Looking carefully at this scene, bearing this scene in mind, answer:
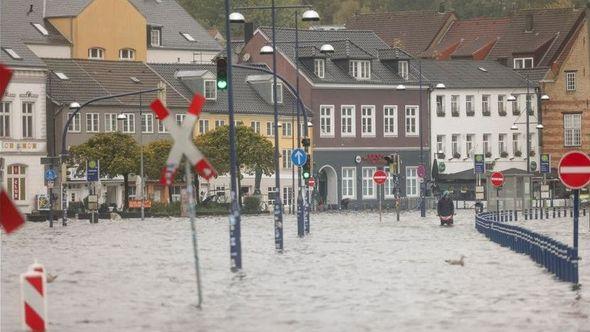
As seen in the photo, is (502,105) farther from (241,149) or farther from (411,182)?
(241,149)

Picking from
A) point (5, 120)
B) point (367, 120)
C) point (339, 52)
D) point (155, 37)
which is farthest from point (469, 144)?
point (5, 120)

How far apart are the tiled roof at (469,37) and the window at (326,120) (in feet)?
69.3

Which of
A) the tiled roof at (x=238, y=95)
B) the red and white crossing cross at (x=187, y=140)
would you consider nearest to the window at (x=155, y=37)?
the tiled roof at (x=238, y=95)

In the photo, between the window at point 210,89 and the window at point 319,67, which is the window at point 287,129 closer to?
the window at point 319,67

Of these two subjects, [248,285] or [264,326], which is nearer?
[264,326]

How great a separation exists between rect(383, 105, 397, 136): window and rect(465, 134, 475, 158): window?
635 centimetres

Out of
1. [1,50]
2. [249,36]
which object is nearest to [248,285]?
[1,50]

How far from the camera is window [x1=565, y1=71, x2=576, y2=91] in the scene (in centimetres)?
14262

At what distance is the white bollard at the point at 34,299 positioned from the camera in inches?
873

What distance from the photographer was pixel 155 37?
461ft

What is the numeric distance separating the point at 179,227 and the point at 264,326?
179 ft

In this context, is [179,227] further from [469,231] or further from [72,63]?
[72,63]

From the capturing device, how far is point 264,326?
2669 centimetres

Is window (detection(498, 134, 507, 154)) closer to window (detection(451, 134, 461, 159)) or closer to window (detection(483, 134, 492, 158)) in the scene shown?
window (detection(483, 134, 492, 158))
